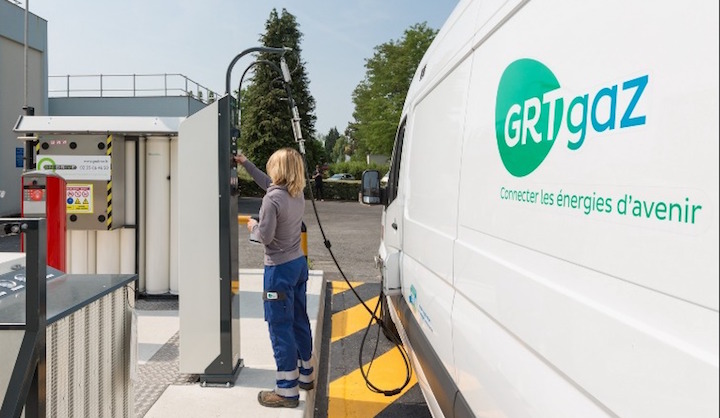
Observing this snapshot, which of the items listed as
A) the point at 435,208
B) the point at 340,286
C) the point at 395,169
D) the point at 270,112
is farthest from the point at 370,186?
the point at 270,112

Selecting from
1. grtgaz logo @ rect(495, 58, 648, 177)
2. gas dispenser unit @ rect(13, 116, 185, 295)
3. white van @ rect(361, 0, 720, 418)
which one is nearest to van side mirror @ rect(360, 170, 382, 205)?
gas dispenser unit @ rect(13, 116, 185, 295)

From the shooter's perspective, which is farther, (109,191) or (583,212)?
(109,191)

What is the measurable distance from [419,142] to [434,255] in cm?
89

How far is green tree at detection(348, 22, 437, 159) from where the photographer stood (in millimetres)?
33531

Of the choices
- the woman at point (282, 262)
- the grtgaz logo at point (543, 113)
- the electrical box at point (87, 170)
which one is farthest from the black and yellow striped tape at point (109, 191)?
the grtgaz logo at point (543, 113)

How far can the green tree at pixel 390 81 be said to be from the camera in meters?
33.5

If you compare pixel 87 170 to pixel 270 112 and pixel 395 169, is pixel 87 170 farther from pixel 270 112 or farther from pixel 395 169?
→ pixel 270 112

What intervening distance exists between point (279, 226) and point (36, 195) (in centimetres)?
250

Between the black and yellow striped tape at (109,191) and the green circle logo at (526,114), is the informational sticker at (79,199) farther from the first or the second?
the green circle logo at (526,114)

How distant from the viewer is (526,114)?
166cm

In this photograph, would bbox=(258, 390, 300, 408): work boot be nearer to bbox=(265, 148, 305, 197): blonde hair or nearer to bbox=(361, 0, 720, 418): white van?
bbox=(265, 148, 305, 197): blonde hair

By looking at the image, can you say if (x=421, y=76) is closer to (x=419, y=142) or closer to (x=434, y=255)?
(x=419, y=142)

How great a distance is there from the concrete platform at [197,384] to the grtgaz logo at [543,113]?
236cm

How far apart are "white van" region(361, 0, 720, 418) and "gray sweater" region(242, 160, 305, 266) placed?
1.31 m
